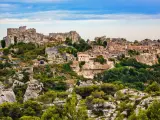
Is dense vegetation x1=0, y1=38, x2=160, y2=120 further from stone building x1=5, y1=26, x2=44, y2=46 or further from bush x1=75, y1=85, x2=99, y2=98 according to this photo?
stone building x1=5, y1=26, x2=44, y2=46

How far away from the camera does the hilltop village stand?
1175 inches

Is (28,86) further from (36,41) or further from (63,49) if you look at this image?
(36,41)

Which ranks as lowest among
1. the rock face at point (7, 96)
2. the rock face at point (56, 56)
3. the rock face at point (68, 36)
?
the rock face at point (7, 96)

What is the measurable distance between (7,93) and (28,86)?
292 cm

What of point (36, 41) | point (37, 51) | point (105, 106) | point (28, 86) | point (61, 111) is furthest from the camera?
point (36, 41)

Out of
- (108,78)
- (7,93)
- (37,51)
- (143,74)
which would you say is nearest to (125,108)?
(7,93)

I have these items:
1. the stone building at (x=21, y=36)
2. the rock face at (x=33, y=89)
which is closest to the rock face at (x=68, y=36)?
the stone building at (x=21, y=36)

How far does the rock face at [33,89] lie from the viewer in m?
38.1

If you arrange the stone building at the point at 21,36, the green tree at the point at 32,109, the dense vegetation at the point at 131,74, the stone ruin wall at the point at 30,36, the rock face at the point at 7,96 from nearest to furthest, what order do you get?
the green tree at the point at 32,109
the rock face at the point at 7,96
the dense vegetation at the point at 131,74
the stone building at the point at 21,36
the stone ruin wall at the point at 30,36

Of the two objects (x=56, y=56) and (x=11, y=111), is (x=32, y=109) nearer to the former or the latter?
(x=11, y=111)

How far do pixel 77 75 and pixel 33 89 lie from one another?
11505 millimetres

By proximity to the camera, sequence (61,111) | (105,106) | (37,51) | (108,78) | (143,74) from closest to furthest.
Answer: (61,111), (105,106), (108,78), (143,74), (37,51)

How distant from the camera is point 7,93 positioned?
122 feet

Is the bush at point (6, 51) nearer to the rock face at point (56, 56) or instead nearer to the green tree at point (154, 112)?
the rock face at point (56, 56)
